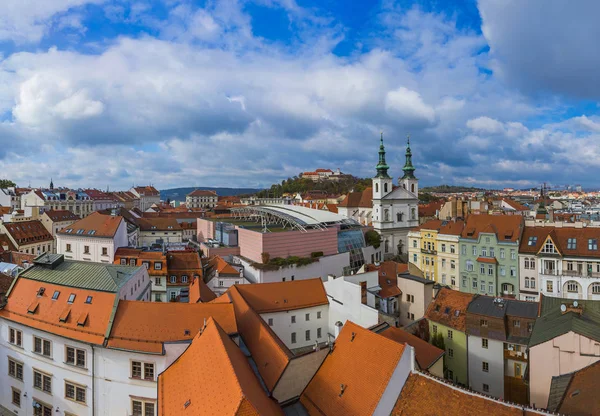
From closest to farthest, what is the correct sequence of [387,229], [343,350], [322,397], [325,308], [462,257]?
1. [322,397]
2. [343,350]
3. [325,308]
4. [462,257]
5. [387,229]

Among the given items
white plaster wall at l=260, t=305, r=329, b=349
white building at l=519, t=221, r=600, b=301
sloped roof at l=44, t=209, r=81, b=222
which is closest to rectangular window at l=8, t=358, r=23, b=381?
white plaster wall at l=260, t=305, r=329, b=349

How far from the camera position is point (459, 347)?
92.5 ft

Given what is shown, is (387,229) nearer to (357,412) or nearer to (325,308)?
(325,308)

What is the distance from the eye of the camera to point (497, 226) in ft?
152

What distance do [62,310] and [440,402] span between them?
20.9 m

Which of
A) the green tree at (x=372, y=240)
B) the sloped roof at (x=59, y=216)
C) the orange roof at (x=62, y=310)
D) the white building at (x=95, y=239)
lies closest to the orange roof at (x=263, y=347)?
the orange roof at (x=62, y=310)

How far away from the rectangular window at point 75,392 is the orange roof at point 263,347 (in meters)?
9.14

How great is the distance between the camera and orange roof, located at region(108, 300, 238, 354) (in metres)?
20.5

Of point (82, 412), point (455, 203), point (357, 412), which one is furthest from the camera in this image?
point (455, 203)

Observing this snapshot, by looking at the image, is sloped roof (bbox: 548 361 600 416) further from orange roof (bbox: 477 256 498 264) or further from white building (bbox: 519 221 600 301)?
orange roof (bbox: 477 256 498 264)

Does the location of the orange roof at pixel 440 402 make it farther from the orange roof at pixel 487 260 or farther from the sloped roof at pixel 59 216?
the sloped roof at pixel 59 216

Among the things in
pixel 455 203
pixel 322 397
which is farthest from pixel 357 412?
pixel 455 203

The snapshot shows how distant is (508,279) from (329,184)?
145499 millimetres

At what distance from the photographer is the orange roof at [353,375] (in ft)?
53.1
